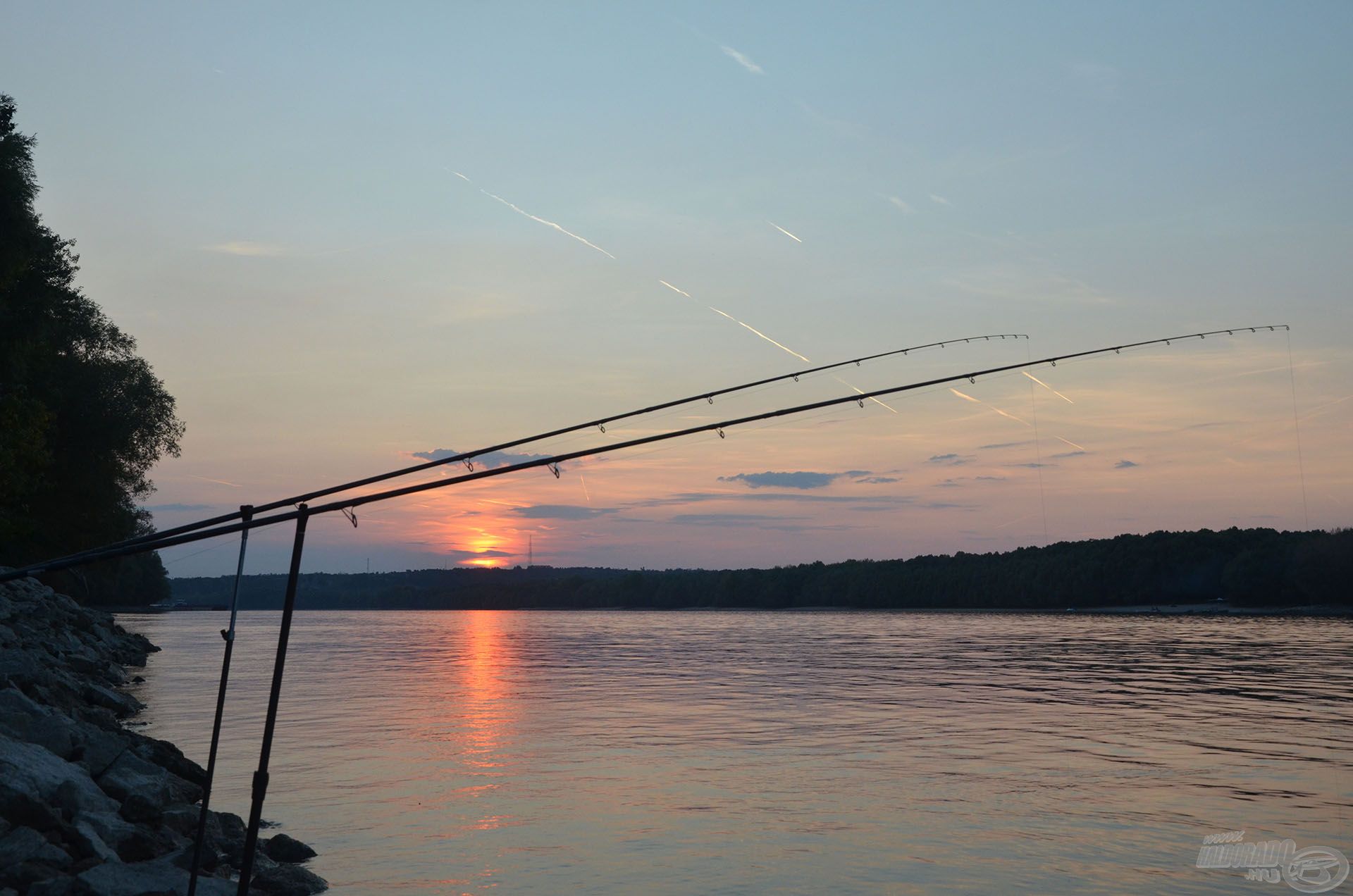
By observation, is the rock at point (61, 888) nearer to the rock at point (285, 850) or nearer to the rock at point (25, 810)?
the rock at point (25, 810)

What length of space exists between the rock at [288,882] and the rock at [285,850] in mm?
658

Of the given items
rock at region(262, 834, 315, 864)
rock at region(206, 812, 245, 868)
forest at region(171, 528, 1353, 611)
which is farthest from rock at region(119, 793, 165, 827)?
forest at region(171, 528, 1353, 611)

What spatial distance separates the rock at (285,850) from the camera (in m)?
13.0

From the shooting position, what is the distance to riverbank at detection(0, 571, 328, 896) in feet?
33.7

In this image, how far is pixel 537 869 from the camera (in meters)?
13.4

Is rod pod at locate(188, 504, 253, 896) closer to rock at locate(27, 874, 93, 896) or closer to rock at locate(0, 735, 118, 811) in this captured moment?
rock at locate(27, 874, 93, 896)

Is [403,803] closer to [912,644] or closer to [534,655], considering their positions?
[534,655]

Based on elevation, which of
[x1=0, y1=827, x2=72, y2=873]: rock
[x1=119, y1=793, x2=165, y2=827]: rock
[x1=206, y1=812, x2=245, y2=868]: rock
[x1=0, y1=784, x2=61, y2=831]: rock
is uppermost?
[x1=0, y1=784, x2=61, y2=831]: rock

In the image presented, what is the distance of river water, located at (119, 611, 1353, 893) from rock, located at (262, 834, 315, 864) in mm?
293

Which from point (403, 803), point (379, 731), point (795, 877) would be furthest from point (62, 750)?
point (379, 731)

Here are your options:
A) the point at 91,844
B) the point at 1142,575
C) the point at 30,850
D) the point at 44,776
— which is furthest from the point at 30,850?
the point at 1142,575

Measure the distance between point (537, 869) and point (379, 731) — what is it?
13.7 m

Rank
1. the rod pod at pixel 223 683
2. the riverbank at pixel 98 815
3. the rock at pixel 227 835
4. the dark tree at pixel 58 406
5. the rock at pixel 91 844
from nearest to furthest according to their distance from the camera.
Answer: the rod pod at pixel 223 683 < the riverbank at pixel 98 815 < the rock at pixel 91 844 < the rock at pixel 227 835 < the dark tree at pixel 58 406

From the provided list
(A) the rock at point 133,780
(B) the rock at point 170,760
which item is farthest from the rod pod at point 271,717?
(B) the rock at point 170,760
